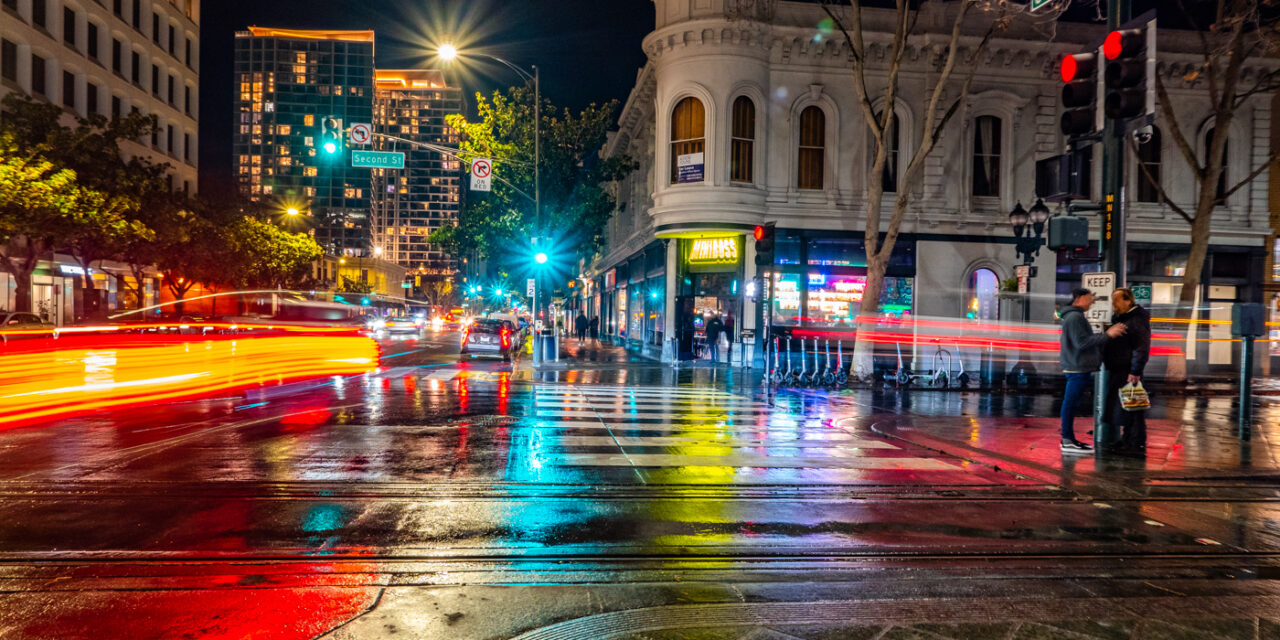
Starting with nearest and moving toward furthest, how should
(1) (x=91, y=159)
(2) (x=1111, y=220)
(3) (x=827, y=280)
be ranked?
1. (2) (x=1111, y=220)
2. (3) (x=827, y=280)
3. (1) (x=91, y=159)

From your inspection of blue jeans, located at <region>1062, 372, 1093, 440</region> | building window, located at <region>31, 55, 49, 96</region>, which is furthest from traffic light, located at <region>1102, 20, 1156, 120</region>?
building window, located at <region>31, 55, 49, 96</region>

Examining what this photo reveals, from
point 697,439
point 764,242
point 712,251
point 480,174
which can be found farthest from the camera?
point 712,251

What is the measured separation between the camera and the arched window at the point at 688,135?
85.3 ft

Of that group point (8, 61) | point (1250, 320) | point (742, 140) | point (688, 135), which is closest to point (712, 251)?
point (742, 140)

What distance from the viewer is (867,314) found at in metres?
20.4

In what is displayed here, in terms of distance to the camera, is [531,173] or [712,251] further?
[531,173]

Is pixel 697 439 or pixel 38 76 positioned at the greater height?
pixel 38 76

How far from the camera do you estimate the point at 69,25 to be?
1614 inches

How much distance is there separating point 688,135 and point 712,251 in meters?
4.09

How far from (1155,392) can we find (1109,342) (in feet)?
38.1

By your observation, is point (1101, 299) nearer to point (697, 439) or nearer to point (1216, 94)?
point (697, 439)

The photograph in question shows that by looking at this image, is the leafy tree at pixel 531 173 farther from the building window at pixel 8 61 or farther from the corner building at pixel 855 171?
the building window at pixel 8 61

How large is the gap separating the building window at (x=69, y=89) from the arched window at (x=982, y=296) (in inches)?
Answer: 1746

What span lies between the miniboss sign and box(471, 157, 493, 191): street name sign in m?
7.74
